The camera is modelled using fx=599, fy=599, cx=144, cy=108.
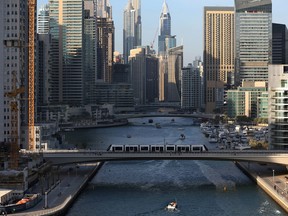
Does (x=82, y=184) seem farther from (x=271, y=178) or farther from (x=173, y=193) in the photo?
(x=271, y=178)

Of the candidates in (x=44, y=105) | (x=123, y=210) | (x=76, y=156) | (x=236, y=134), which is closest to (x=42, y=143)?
(x=76, y=156)

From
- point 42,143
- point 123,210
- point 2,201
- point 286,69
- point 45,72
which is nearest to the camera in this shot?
point 2,201

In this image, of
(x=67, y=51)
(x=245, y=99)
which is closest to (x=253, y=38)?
(x=245, y=99)

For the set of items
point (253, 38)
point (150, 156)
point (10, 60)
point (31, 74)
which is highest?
point (253, 38)

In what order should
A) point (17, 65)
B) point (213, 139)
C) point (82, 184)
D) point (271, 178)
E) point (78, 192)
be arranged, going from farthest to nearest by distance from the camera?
point (213, 139) → point (17, 65) → point (271, 178) → point (82, 184) → point (78, 192)

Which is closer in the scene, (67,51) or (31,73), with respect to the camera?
(31,73)

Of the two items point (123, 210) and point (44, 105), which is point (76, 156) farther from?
point (44, 105)

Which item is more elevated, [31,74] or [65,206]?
[31,74]
